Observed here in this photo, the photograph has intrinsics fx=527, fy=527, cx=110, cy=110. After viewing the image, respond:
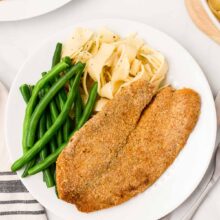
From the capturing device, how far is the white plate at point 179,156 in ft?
6.22

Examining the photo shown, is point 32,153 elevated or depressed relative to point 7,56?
depressed

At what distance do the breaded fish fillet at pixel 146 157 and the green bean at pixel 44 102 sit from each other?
29 centimetres

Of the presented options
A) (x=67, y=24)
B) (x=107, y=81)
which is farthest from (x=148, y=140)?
(x=67, y=24)

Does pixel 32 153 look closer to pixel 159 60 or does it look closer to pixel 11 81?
pixel 11 81

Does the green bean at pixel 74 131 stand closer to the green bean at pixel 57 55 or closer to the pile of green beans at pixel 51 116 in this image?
the pile of green beans at pixel 51 116

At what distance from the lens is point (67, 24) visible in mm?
2115

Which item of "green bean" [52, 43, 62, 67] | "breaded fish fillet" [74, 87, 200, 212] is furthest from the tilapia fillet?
"green bean" [52, 43, 62, 67]

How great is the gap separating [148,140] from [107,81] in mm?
297

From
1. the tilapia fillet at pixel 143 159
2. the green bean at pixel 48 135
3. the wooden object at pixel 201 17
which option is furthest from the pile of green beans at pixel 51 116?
the wooden object at pixel 201 17

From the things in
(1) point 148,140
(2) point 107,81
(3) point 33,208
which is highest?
(2) point 107,81

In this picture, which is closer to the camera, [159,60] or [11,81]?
[159,60]

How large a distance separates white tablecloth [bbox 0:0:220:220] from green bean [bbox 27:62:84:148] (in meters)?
0.25

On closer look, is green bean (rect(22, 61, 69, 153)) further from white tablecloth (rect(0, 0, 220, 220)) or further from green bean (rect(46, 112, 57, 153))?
white tablecloth (rect(0, 0, 220, 220))

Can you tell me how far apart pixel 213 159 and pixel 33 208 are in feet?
2.32
